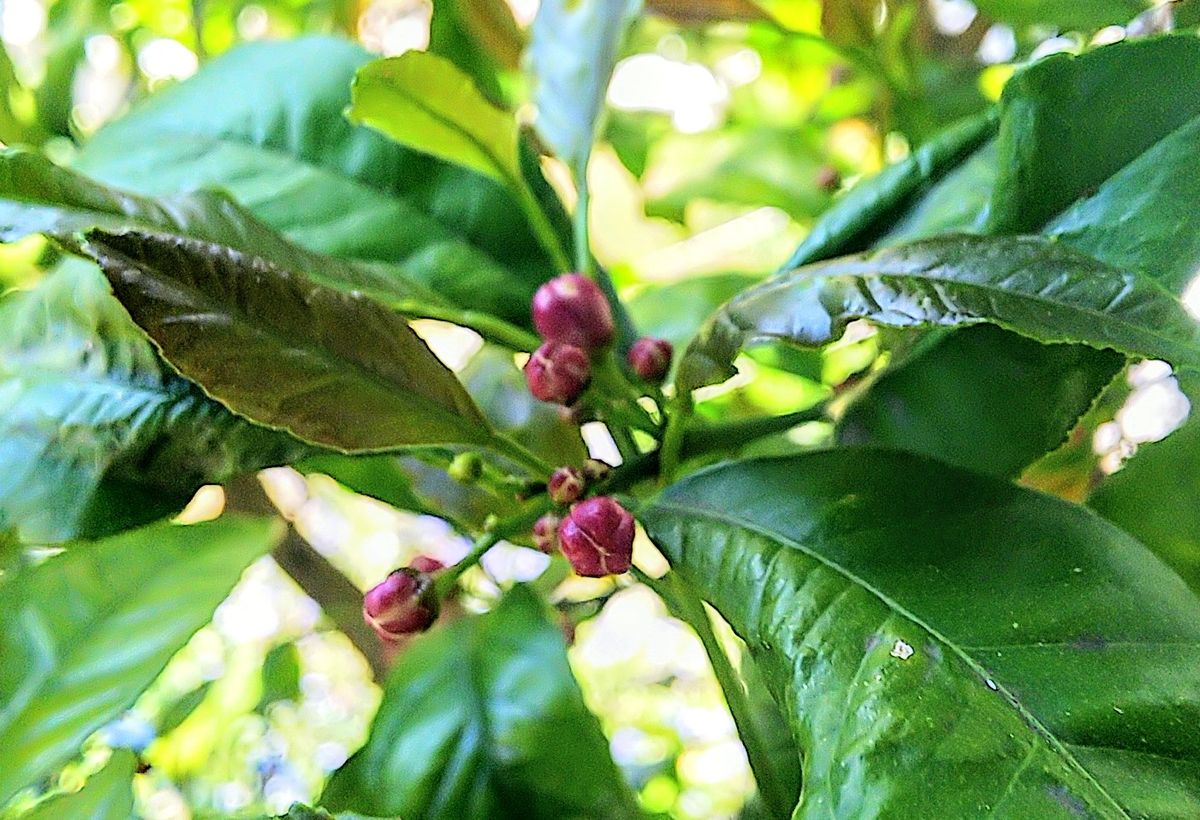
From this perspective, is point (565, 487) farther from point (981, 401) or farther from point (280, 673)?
point (280, 673)

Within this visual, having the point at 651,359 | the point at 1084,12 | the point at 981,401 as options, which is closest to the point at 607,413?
the point at 651,359

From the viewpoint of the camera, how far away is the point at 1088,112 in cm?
32

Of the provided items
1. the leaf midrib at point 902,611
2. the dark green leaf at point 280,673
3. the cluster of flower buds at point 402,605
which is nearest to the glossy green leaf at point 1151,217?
the leaf midrib at point 902,611

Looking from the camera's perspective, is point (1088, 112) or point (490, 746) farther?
point (490, 746)

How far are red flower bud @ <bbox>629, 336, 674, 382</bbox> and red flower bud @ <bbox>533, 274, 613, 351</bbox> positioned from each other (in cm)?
2

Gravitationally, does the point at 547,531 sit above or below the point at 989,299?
below

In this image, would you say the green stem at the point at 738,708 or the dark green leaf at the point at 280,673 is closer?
the green stem at the point at 738,708

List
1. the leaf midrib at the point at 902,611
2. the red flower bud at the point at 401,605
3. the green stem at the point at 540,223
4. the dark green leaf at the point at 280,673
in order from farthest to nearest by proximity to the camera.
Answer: the dark green leaf at the point at 280,673 → the green stem at the point at 540,223 → the red flower bud at the point at 401,605 → the leaf midrib at the point at 902,611

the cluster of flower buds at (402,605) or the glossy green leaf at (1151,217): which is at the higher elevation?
the glossy green leaf at (1151,217)

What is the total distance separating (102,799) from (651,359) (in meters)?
0.23

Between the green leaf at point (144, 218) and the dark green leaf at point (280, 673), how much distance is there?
355 millimetres

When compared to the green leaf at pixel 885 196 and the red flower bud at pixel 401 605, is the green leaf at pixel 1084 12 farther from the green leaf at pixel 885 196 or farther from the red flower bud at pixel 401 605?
the red flower bud at pixel 401 605

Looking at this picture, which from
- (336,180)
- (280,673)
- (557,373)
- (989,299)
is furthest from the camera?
(280,673)

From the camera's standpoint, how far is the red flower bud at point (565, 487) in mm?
341
